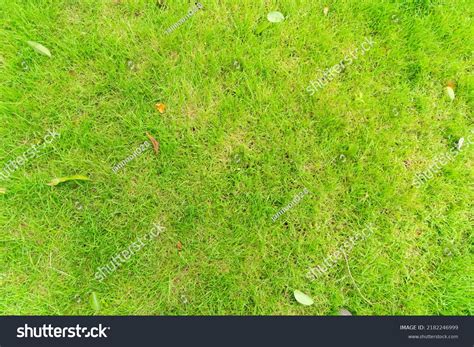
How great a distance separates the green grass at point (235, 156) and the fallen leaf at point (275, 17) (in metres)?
0.05

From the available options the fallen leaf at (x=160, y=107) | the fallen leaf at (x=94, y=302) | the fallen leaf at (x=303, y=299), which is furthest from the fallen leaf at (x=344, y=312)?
the fallen leaf at (x=160, y=107)

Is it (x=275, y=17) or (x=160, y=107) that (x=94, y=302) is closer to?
(x=160, y=107)

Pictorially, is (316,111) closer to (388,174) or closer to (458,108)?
(388,174)

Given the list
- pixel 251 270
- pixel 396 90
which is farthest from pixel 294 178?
pixel 396 90

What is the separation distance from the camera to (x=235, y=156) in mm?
2564

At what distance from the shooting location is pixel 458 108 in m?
2.72

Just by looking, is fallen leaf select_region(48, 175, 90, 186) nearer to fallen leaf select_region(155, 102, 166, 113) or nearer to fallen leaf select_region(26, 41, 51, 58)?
fallen leaf select_region(155, 102, 166, 113)

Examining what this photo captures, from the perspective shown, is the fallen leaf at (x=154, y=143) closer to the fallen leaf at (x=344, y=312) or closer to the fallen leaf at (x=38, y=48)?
the fallen leaf at (x=38, y=48)

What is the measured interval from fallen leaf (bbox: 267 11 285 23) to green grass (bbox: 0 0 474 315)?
54 millimetres

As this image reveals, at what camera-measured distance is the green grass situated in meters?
2.39

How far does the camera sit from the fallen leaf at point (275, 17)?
2754 millimetres

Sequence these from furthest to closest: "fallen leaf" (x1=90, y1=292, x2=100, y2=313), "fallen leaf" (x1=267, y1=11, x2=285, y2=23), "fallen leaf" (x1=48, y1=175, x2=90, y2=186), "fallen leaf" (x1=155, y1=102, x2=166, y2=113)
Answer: "fallen leaf" (x1=267, y1=11, x2=285, y2=23) < "fallen leaf" (x1=155, y1=102, x2=166, y2=113) < "fallen leaf" (x1=48, y1=175, x2=90, y2=186) < "fallen leaf" (x1=90, y1=292, x2=100, y2=313)

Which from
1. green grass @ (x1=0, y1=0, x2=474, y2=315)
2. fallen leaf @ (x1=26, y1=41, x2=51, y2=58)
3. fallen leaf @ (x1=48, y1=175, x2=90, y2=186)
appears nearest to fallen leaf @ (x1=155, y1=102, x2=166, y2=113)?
green grass @ (x1=0, y1=0, x2=474, y2=315)

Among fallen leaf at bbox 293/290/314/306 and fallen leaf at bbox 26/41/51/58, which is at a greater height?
fallen leaf at bbox 26/41/51/58
